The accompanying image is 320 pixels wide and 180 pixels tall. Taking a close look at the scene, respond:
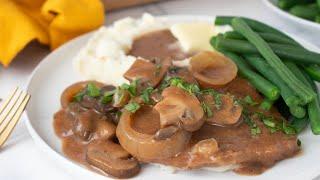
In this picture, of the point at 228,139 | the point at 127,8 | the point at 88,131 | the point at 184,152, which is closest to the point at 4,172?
the point at 88,131

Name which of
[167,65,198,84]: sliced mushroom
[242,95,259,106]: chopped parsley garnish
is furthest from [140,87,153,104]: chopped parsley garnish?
[242,95,259,106]: chopped parsley garnish

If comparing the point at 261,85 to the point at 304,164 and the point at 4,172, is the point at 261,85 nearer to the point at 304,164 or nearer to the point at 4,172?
the point at 304,164

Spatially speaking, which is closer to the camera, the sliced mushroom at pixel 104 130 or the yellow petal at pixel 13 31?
the sliced mushroom at pixel 104 130

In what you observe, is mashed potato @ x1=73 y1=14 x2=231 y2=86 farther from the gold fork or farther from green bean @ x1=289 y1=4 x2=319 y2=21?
green bean @ x1=289 y1=4 x2=319 y2=21

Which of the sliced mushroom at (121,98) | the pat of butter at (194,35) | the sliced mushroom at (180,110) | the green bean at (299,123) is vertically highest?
the sliced mushroom at (180,110)

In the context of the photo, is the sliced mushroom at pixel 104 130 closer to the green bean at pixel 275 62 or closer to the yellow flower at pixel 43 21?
the green bean at pixel 275 62

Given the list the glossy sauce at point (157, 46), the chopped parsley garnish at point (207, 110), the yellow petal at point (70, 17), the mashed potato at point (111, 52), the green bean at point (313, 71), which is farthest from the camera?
the yellow petal at point (70, 17)

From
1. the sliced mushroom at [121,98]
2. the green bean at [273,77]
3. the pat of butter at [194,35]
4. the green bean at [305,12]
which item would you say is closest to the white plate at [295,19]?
the green bean at [305,12]
